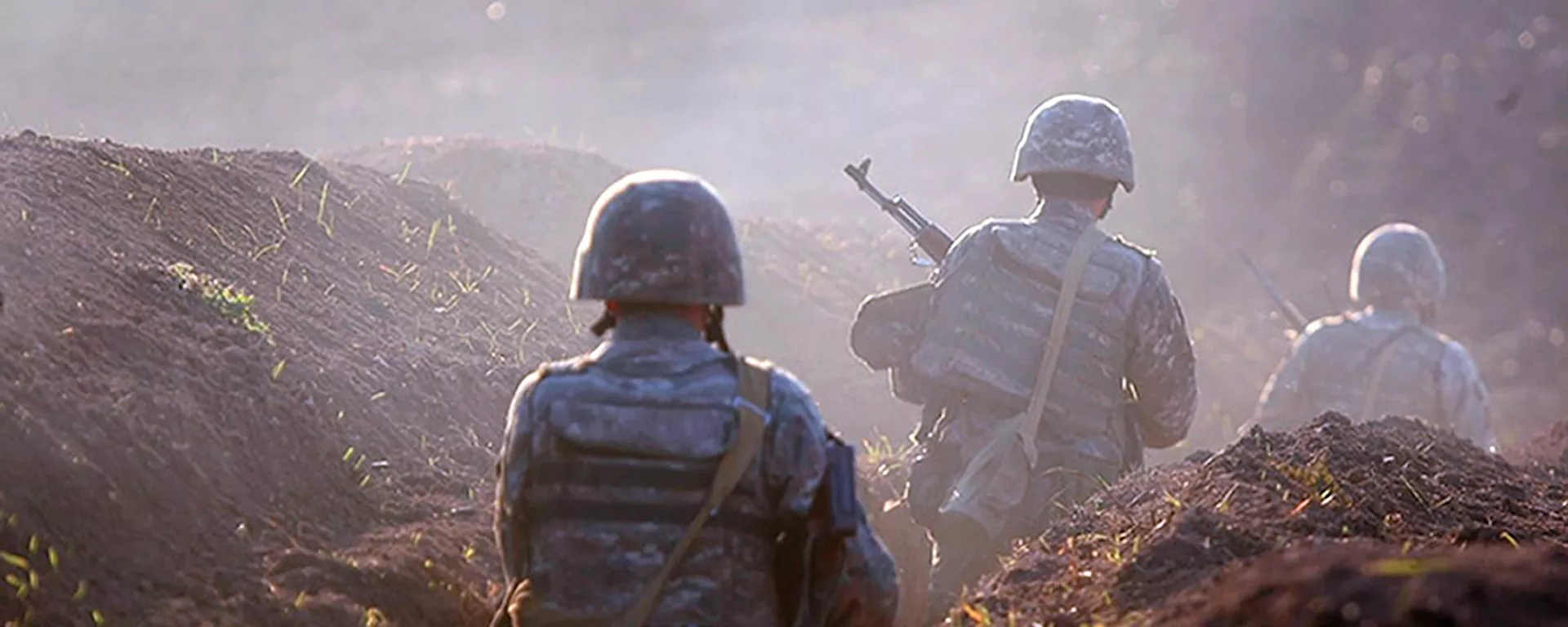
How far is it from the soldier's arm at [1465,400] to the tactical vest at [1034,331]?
4323mm

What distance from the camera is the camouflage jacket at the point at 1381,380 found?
1150 centimetres

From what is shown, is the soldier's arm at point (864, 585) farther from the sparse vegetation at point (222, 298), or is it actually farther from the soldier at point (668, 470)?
the sparse vegetation at point (222, 298)

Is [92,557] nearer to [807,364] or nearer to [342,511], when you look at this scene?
[342,511]

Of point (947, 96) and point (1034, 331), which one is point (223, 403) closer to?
point (1034, 331)

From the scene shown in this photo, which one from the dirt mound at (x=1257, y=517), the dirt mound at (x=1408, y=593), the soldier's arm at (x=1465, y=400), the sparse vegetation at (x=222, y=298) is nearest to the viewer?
the dirt mound at (x=1408, y=593)

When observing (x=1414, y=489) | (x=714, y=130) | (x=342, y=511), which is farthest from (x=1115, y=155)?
(x=714, y=130)

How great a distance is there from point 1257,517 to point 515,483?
8.00ft

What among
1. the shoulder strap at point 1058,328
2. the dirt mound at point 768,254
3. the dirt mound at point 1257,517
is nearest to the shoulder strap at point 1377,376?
the dirt mound at point 768,254

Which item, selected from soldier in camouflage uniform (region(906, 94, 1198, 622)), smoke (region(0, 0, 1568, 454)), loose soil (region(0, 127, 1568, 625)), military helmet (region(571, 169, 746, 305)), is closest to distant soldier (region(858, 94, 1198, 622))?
soldier in camouflage uniform (region(906, 94, 1198, 622))

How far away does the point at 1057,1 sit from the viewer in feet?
101

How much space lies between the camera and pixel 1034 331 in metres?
7.87

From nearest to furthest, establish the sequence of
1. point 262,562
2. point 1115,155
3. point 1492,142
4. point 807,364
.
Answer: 1. point 262,562
2. point 1115,155
3. point 807,364
4. point 1492,142

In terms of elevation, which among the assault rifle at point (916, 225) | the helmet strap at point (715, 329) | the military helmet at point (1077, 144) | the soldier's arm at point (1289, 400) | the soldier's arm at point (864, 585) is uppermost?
the military helmet at point (1077, 144)

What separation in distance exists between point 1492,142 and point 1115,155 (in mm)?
15997
